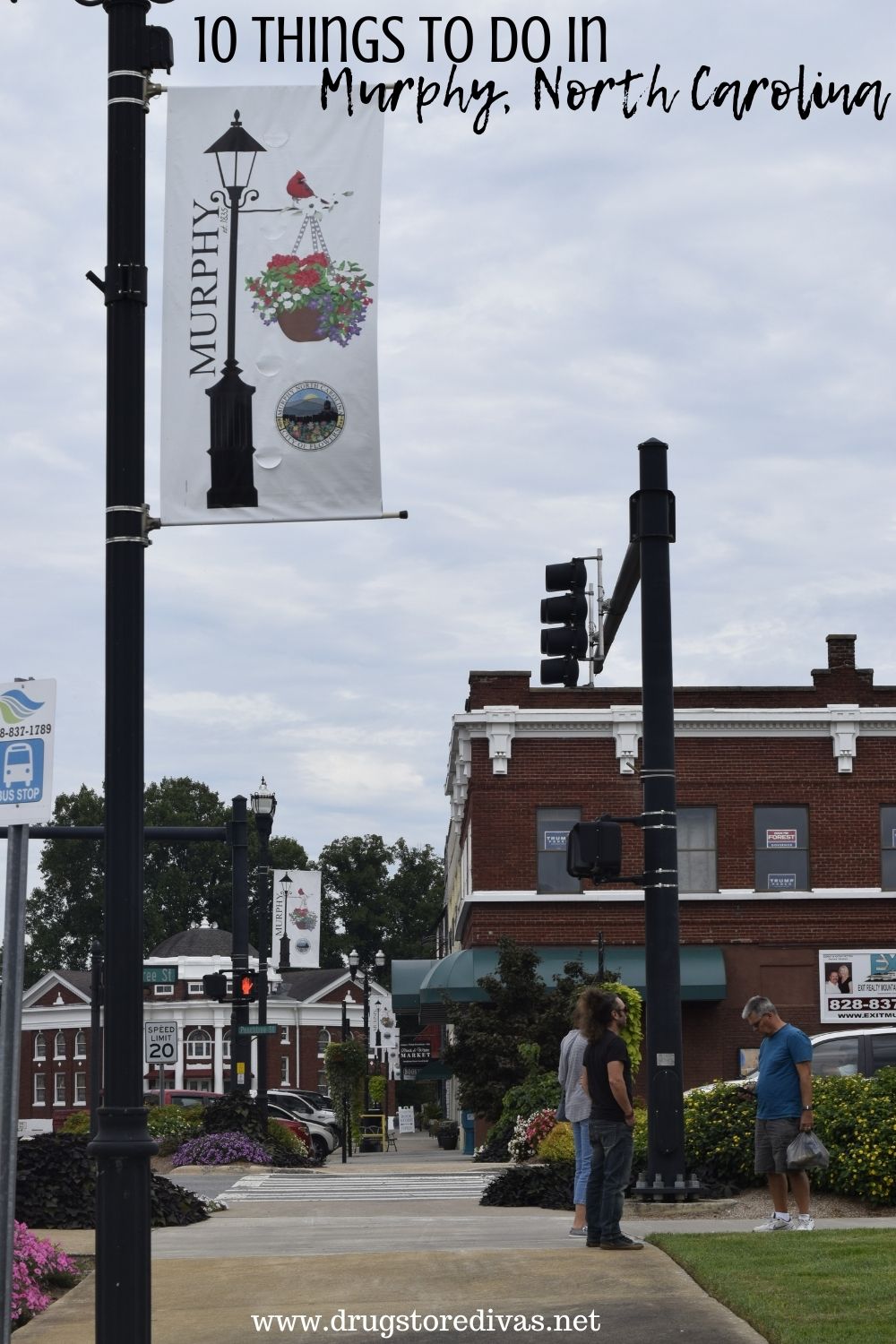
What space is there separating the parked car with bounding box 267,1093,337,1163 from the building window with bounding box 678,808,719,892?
32.9ft

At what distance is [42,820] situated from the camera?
24.2 ft

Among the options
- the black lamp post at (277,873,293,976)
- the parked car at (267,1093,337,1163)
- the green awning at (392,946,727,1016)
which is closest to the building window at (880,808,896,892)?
the green awning at (392,946,727,1016)

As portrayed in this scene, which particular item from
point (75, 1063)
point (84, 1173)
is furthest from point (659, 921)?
point (75, 1063)

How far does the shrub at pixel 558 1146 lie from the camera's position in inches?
947

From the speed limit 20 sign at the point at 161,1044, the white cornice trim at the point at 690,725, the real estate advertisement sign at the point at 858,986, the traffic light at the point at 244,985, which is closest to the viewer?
the speed limit 20 sign at the point at 161,1044

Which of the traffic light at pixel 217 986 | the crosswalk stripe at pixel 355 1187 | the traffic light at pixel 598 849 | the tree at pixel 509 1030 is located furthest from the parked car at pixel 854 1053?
the traffic light at pixel 217 986

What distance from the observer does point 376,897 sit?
12319cm

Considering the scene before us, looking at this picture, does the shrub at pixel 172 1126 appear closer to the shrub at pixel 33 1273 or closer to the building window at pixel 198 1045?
the shrub at pixel 33 1273

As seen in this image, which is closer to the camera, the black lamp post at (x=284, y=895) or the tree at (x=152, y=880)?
the black lamp post at (x=284, y=895)

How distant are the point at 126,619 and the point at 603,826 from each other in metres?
8.97

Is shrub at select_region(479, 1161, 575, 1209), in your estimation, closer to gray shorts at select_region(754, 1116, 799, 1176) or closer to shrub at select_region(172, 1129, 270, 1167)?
gray shorts at select_region(754, 1116, 799, 1176)

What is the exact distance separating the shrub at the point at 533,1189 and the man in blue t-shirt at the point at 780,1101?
13.2 feet

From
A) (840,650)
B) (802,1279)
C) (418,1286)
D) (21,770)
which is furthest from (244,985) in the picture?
(21,770)

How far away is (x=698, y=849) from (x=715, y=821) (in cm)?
76
